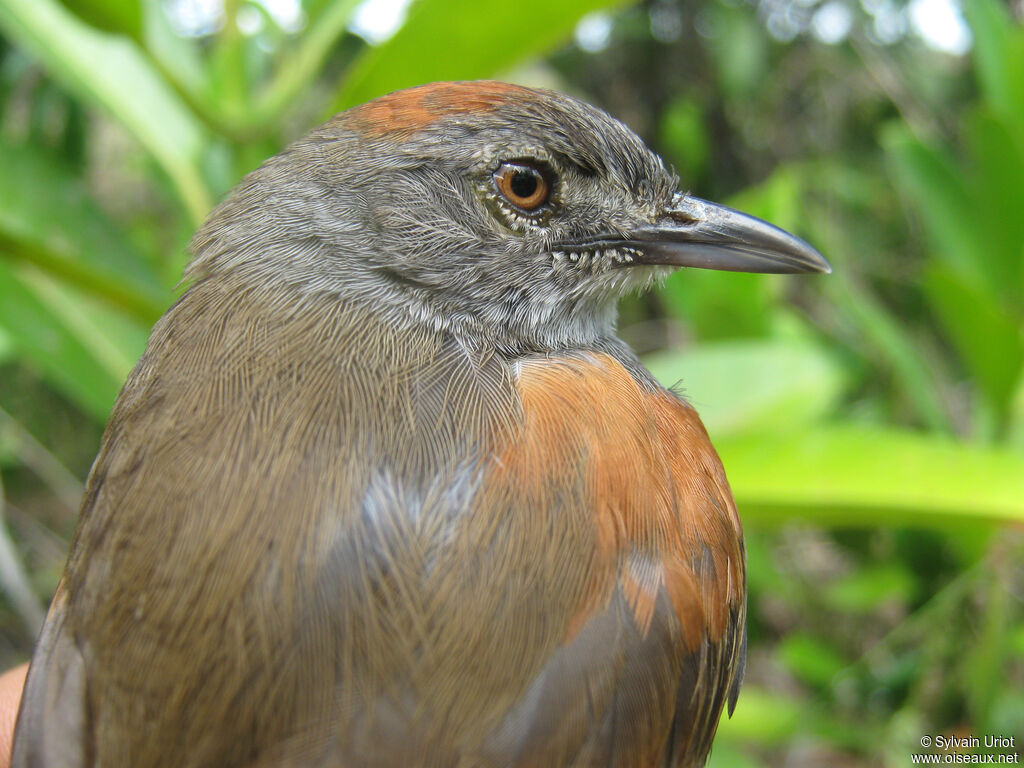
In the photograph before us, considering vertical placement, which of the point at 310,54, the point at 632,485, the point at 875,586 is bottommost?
the point at 632,485

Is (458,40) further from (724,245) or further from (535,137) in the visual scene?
(724,245)

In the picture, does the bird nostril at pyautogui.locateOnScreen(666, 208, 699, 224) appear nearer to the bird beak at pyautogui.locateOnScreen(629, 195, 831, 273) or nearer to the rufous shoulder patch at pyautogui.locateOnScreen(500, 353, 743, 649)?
the bird beak at pyautogui.locateOnScreen(629, 195, 831, 273)

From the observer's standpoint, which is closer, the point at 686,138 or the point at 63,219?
the point at 63,219

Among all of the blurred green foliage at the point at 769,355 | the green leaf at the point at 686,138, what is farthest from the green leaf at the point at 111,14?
the green leaf at the point at 686,138

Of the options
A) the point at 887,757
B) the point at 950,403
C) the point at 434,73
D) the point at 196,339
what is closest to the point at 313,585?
the point at 196,339

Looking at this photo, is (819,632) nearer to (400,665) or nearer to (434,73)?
(434,73)

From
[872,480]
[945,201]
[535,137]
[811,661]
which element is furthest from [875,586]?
[535,137]

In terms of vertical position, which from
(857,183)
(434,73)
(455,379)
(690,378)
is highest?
(857,183)
